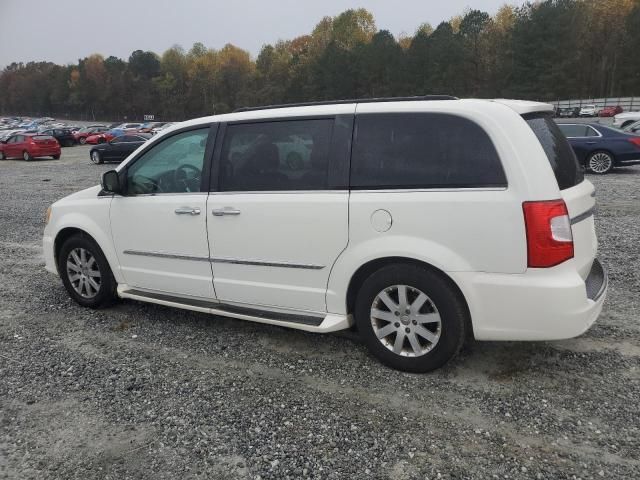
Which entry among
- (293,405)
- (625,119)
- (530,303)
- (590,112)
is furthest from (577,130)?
(590,112)

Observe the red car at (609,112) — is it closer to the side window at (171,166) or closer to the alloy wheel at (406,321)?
the side window at (171,166)

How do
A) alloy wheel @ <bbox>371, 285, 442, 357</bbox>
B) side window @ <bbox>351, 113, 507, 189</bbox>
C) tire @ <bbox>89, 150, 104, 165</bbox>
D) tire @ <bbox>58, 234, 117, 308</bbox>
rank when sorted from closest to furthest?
side window @ <bbox>351, 113, 507, 189</bbox>
alloy wheel @ <bbox>371, 285, 442, 357</bbox>
tire @ <bbox>58, 234, 117, 308</bbox>
tire @ <bbox>89, 150, 104, 165</bbox>

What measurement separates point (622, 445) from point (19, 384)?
385 centimetres

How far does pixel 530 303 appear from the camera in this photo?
3154 millimetres

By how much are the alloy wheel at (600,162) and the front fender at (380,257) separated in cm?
1333

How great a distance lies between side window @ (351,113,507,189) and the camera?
10.6ft

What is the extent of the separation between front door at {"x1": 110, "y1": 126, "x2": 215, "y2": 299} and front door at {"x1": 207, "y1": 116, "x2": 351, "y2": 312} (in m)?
0.17

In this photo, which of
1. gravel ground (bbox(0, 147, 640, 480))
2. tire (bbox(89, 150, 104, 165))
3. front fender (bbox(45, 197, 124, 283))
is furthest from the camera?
tire (bbox(89, 150, 104, 165))

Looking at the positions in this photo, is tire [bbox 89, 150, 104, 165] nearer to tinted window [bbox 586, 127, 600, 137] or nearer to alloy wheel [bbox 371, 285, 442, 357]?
tinted window [bbox 586, 127, 600, 137]

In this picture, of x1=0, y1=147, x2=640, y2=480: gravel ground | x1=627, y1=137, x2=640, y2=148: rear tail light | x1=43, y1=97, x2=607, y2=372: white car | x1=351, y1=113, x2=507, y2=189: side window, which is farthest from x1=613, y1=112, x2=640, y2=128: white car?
x1=351, y1=113, x2=507, y2=189: side window

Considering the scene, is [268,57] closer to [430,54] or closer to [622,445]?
[430,54]

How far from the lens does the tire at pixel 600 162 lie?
14398 millimetres

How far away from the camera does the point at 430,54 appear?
77.3 m

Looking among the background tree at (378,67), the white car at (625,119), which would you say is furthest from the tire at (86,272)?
the background tree at (378,67)
